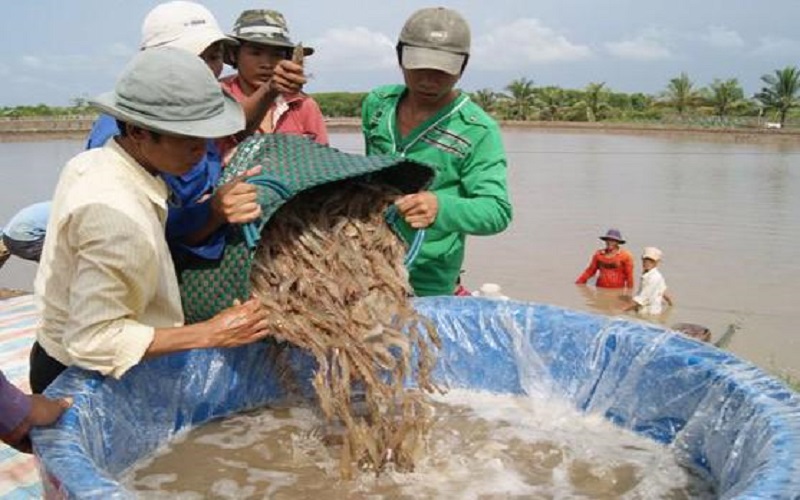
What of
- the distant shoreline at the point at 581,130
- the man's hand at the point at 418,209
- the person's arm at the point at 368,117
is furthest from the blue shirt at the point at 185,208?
the distant shoreline at the point at 581,130

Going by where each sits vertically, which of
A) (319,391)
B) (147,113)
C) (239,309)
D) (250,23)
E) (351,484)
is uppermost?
(250,23)

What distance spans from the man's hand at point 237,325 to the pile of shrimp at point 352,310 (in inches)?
7.5

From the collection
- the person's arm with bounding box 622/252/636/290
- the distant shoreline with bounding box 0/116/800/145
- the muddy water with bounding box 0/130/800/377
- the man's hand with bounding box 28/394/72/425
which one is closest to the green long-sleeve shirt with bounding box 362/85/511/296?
the man's hand with bounding box 28/394/72/425

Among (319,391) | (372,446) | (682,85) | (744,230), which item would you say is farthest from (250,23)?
(682,85)

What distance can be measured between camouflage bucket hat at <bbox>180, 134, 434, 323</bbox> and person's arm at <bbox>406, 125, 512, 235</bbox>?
15 cm

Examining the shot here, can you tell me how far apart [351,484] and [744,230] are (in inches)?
573

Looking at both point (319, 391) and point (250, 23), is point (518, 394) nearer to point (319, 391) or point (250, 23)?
point (319, 391)

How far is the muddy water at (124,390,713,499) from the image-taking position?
235cm

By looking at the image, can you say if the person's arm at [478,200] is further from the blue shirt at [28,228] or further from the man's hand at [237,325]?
the blue shirt at [28,228]

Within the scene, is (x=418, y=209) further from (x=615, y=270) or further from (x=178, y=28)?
(x=615, y=270)

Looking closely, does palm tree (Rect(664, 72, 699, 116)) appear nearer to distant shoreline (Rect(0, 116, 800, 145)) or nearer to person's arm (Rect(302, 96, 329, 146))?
distant shoreline (Rect(0, 116, 800, 145))

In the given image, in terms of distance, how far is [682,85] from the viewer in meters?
48.4

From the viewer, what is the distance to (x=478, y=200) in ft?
9.26

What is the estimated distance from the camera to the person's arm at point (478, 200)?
2.67m
